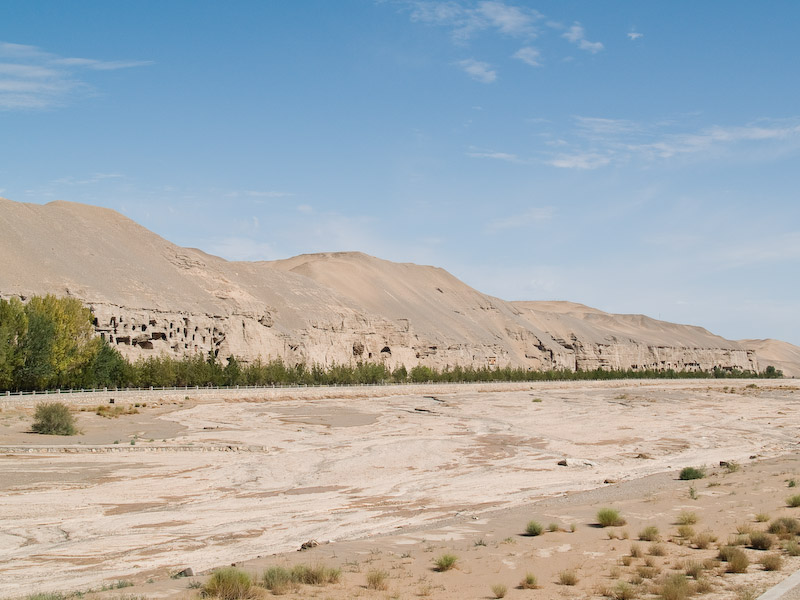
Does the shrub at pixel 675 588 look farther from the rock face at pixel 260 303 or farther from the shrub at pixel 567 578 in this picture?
the rock face at pixel 260 303

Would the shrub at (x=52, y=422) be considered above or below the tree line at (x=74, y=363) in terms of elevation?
below

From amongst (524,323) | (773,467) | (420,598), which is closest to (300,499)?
(420,598)

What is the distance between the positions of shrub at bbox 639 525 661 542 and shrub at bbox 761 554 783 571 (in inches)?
102

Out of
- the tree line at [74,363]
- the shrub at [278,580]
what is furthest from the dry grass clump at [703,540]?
the tree line at [74,363]

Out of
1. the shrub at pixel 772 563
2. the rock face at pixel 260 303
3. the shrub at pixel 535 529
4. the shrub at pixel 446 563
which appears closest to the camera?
the shrub at pixel 772 563

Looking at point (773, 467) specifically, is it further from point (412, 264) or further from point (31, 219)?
point (412, 264)

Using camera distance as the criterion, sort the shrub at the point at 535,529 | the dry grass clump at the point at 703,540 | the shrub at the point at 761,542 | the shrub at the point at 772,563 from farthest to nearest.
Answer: the shrub at the point at 535,529 → the dry grass clump at the point at 703,540 → the shrub at the point at 761,542 → the shrub at the point at 772,563

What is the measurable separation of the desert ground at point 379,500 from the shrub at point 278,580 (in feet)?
0.68

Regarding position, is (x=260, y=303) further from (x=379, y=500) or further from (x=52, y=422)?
(x=379, y=500)

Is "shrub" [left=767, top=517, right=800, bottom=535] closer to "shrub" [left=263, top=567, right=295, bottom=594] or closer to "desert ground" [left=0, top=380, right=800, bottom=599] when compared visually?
"desert ground" [left=0, top=380, right=800, bottom=599]

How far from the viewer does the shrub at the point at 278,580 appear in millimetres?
10484

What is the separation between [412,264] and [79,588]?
171 meters

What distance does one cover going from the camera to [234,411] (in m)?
56.6

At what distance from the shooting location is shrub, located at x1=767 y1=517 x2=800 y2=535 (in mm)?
13562
